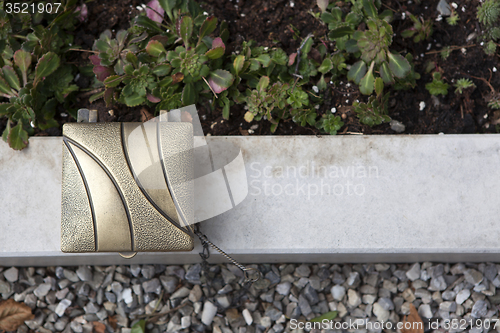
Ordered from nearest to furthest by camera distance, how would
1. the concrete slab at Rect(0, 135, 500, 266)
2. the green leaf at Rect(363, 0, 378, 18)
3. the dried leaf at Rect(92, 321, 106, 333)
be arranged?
the concrete slab at Rect(0, 135, 500, 266), the green leaf at Rect(363, 0, 378, 18), the dried leaf at Rect(92, 321, 106, 333)

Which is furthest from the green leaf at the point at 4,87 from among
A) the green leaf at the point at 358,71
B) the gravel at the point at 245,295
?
the green leaf at the point at 358,71

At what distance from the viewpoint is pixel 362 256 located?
5.15 ft

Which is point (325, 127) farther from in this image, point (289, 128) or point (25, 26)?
point (25, 26)

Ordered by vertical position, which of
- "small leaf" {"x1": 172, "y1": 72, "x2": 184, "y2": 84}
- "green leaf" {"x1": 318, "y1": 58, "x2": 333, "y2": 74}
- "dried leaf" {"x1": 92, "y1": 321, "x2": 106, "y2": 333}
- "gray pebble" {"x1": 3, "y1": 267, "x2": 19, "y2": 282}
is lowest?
"dried leaf" {"x1": 92, "y1": 321, "x2": 106, "y2": 333}

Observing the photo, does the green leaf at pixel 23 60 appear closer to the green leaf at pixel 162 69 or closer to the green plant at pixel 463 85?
the green leaf at pixel 162 69

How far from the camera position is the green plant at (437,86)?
1.65 metres

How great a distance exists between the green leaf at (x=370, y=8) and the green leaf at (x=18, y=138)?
1.54 m

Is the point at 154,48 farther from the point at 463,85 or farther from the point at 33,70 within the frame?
the point at 463,85

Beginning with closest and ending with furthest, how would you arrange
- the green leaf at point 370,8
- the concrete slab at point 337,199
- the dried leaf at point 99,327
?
the concrete slab at point 337,199 → the green leaf at point 370,8 → the dried leaf at point 99,327

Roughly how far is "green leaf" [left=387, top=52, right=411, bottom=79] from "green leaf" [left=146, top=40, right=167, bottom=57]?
0.97 meters

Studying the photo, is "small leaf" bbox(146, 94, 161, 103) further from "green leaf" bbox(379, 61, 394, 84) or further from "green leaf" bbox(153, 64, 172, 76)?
"green leaf" bbox(379, 61, 394, 84)

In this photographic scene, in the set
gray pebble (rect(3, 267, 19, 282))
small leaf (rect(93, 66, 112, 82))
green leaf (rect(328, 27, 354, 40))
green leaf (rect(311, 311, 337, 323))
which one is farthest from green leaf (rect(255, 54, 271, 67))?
gray pebble (rect(3, 267, 19, 282))

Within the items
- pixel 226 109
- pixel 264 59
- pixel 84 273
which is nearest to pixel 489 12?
pixel 264 59

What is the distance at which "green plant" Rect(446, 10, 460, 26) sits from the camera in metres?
1.70
